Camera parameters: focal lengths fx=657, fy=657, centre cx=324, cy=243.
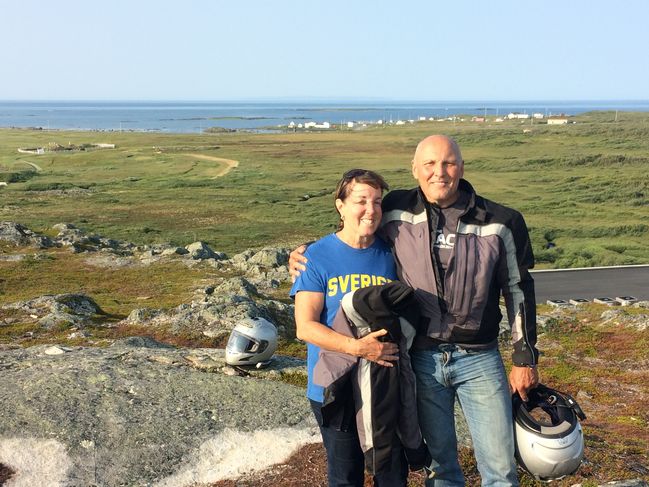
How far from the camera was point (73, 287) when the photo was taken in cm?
2817

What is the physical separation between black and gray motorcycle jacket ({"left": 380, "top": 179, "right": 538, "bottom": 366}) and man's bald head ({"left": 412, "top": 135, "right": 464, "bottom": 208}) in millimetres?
172

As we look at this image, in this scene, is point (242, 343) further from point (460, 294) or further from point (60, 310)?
point (60, 310)

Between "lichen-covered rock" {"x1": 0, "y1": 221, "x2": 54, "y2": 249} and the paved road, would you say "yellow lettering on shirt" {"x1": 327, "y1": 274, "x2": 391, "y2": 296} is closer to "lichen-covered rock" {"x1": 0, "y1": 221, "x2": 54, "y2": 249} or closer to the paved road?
the paved road

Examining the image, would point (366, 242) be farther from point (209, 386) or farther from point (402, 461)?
point (209, 386)

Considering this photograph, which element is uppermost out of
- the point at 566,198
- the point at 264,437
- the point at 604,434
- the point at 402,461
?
the point at 402,461

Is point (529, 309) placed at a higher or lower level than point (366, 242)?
lower

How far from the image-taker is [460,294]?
5.27m

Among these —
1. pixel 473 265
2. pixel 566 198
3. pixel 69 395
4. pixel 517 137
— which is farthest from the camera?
pixel 517 137

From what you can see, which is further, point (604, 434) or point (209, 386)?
point (604, 434)

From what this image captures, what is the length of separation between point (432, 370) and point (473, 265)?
924 millimetres

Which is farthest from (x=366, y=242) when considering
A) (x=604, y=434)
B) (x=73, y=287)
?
(x=73, y=287)

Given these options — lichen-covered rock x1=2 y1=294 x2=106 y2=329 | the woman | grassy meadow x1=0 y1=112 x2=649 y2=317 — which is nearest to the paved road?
grassy meadow x1=0 y1=112 x2=649 y2=317

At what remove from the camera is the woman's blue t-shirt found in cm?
530

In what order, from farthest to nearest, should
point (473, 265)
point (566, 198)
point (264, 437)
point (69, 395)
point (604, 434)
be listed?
1. point (566, 198)
2. point (604, 434)
3. point (69, 395)
4. point (264, 437)
5. point (473, 265)
